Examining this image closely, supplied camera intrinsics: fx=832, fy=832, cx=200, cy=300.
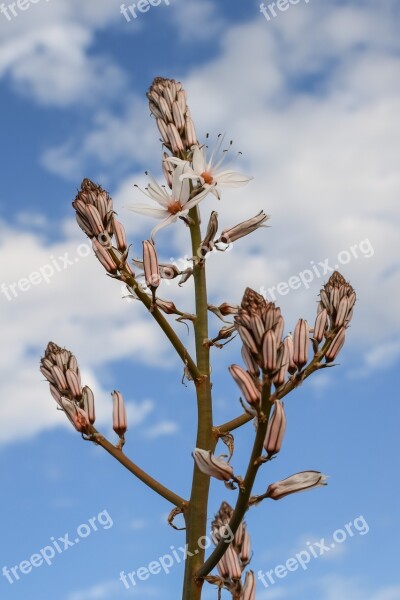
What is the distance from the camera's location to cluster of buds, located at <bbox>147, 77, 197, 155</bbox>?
14.8 ft

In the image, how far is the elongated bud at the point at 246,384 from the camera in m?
3.05

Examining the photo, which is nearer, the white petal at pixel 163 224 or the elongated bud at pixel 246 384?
the elongated bud at pixel 246 384

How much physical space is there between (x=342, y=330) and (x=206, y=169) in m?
1.12

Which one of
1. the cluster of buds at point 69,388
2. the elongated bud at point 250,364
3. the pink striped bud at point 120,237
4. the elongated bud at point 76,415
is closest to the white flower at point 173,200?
the pink striped bud at point 120,237

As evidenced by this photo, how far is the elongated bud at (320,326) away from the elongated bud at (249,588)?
3.81 ft

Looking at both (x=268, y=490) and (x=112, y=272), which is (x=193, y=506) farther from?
(x=112, y=272)

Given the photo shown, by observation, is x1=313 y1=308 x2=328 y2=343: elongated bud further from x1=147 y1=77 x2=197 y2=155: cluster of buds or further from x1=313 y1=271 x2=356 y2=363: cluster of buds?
x1=147 y1=77 x2=197 y2=155: cluster of buds

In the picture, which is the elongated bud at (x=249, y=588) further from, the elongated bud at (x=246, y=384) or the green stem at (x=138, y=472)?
the elongated bud at (x=246, y=384)

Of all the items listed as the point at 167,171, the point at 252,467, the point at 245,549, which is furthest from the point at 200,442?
the point at 167,171

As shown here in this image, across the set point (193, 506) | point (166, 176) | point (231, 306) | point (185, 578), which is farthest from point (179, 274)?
point (185, 578)

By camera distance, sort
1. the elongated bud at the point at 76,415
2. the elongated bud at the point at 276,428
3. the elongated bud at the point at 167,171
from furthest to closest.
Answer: the elongated bud at the point at 167,171
the elongated bud at the point at 76,415
the elongated bud at the point at 276,428

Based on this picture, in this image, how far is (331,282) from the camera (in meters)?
4.21

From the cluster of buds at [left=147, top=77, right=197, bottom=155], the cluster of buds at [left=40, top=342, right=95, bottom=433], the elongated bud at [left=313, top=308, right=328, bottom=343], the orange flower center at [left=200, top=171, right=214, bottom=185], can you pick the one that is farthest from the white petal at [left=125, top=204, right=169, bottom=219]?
the elongated bud at [left=313, top=308, right=328, bottom=343]

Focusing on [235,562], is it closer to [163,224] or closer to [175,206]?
[163,224]
